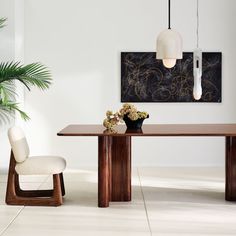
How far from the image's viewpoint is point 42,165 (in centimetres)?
525

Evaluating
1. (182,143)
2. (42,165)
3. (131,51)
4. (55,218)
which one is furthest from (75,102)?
(55,218)

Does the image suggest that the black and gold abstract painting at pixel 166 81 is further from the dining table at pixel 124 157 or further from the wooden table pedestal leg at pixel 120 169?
the wooden table pedestal leg at pixel 120 169

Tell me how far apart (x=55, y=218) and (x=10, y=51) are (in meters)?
3.25

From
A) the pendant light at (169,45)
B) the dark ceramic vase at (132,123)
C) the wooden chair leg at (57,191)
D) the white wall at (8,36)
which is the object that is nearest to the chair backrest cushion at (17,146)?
the wooden chair leg at (57,191)

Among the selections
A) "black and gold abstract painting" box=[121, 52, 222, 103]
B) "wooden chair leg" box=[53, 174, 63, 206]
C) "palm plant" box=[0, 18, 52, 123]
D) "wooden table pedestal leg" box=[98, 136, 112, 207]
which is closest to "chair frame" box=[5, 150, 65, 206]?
"wooden chair leg" box=[53, 174, 63, 206]

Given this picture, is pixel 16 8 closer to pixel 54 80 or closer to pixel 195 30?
pixel 54 80

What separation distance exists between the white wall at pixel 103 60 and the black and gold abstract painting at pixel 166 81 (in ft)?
0.35

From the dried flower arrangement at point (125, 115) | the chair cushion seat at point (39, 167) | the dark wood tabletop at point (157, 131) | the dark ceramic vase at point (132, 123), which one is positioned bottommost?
the chair cushion seat at point (39, 167)

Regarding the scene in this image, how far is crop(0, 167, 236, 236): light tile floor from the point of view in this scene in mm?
4387

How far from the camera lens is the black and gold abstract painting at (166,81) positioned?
26.3 ft

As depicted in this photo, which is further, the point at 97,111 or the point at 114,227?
the point at 97,111

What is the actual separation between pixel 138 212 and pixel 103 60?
345cm

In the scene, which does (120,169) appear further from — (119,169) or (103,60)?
(103,60)

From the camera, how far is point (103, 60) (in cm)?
802
